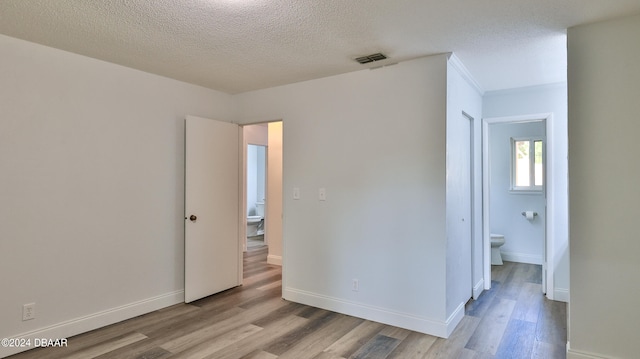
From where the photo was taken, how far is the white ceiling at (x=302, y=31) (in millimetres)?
2129

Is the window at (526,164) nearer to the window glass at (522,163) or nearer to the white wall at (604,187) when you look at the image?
the window glass at (522,163)

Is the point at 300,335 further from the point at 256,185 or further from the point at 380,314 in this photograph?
the point at 256,185

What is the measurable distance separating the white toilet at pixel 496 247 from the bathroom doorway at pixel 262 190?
329 centimetres

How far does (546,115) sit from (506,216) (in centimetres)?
229

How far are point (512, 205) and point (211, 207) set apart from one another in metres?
4.69

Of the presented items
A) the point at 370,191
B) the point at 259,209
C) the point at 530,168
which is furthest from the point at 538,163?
the point at 259,209

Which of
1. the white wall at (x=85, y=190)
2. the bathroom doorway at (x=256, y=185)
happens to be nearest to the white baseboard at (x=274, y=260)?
the white wall at (x=85, y=190)

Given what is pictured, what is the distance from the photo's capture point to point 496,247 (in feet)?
17.7

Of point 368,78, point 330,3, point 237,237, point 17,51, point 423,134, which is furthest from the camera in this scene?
point 237,237

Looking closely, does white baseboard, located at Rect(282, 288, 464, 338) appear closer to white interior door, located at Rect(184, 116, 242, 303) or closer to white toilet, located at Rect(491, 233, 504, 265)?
white interior door, located at Rect(184, 116, 242, 303)

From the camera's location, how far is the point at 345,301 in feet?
11.4

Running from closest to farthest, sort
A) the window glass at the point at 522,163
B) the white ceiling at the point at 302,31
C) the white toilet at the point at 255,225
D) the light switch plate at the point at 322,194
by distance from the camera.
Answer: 1. the white ceiling at the point at 302,31
2. the light switch plate at the point at 322,194
3. the window glass at the point at 522,163
4. the white toilet at the point at 255,225

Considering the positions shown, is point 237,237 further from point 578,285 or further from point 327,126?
point 578,285

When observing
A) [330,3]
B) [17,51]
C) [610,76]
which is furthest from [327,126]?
[17,51]
